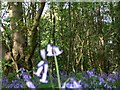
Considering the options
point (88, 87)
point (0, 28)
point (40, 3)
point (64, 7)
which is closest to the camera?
point (88, 87)

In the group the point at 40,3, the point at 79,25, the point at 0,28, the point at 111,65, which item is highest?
the point at 40,3

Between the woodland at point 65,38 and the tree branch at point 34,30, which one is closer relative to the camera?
the woodland at point 65,38

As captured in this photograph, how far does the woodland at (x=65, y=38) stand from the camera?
227cm

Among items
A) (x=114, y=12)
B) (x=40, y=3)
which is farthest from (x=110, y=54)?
(x=40, y=3)

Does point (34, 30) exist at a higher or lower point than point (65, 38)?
higher

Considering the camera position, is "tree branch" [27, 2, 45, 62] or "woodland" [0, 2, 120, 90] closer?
"woodland" [0, 2, 120, 90]

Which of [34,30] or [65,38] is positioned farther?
[65,38]

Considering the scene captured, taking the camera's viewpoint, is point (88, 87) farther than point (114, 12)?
No

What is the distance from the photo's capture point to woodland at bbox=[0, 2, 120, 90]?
2.27 metres

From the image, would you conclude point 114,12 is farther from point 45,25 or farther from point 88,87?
point 88,87

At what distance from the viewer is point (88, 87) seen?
1401 millimetres

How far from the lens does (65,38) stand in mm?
3738

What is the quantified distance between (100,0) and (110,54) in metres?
0.81

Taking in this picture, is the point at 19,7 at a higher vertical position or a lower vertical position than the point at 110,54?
higher
